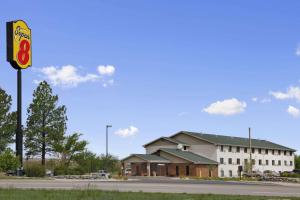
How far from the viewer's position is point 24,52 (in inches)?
1040

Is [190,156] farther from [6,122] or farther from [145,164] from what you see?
[6,122]

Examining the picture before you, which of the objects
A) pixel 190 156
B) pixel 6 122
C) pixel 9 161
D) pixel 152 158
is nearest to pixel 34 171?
pixel 6 122

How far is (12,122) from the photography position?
80.4m

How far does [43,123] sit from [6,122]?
5.67 m

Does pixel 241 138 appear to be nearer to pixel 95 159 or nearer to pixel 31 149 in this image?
pixel 95 159

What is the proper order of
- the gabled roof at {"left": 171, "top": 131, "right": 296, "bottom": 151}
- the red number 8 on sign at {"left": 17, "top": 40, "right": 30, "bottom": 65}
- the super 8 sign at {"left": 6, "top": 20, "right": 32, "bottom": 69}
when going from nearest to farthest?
1. the super 8 sign at {"left": 6, "top": 20, "right": 32, "bottom": 69}
2. the red number 8 on sign at {"left": 17, "top": 40, "right": 30, "bottom": 65}
3. the gabled roof at {"left": 171, "top": 131, "right": 296, "bottom": 151}

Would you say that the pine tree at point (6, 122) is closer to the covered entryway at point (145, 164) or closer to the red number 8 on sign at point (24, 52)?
the covered entryway at point (145, 164)

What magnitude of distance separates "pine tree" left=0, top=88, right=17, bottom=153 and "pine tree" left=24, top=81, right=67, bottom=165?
121 inches

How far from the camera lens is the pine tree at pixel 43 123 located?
8294 cm

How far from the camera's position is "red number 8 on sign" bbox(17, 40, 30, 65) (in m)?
26.1

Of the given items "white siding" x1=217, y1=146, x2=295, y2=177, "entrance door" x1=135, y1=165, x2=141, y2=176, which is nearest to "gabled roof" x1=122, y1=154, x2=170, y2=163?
"entrance door" x1=135, y1=165, x2=141, y2=176

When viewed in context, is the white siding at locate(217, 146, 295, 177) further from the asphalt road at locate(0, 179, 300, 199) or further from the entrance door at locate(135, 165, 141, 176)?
the asphalt road at locate(0, 179, 300, 199)

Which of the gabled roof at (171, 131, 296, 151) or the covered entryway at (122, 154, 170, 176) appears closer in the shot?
the covered entryway at (122, 154, 170, 176)

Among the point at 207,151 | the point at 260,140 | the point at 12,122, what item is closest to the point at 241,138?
the point at 260,140
